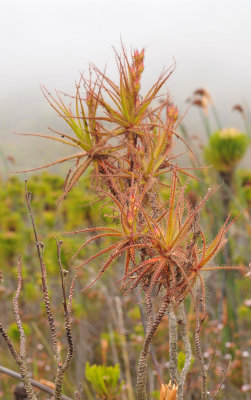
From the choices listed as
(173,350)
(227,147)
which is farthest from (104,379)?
(227,147)

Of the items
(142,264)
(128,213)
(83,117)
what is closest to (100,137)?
(83,117)

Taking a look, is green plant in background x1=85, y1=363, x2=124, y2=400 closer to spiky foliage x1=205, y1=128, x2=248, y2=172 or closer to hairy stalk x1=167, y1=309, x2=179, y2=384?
hairy stalk x1=167, y1=309, x2=179, y2=384

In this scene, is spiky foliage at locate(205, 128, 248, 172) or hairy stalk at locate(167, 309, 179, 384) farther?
spiky foliage at locate(205, 128, 248, 172)

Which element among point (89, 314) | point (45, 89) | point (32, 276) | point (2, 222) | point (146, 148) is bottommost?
point (89, 314)

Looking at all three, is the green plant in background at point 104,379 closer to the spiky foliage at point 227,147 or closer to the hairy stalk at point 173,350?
the hairy stalk at point 173,350

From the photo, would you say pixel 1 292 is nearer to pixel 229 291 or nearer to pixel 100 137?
pixel 229 291

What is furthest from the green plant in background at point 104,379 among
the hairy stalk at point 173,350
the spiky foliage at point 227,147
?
the spiky foliage at point 227,147

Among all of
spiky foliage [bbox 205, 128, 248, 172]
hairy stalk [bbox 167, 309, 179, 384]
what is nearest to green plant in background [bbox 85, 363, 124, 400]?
hairy stalk [bbox 167, 309, 179, 384]

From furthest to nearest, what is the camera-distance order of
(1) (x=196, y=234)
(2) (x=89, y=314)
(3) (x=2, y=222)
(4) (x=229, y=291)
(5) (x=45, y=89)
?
(2) (x=89, y=314), (3) (x=2, y=222), (4) (x=229, y=291), (5) (x=45, y=89), (1) (x=196, y=234)
